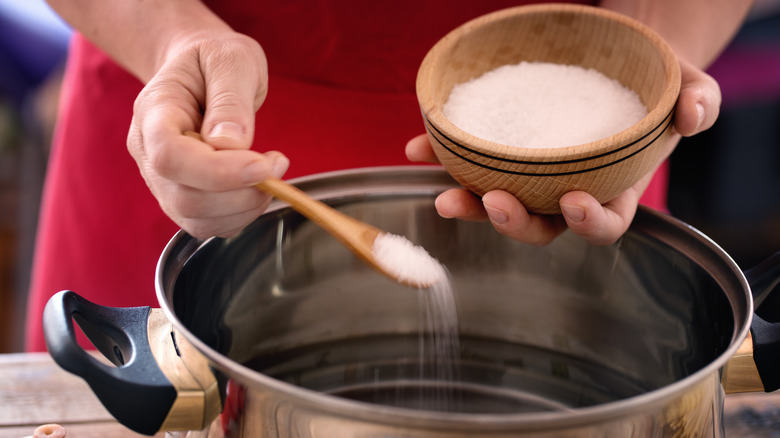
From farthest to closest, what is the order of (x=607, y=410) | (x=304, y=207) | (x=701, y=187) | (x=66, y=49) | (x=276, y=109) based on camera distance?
(x=701, y=187)
(x=66, y=49)
(x=276, y=109)
(x=304, y=207)
(x=607, y=410)

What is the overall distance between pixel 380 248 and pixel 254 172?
0.12 m

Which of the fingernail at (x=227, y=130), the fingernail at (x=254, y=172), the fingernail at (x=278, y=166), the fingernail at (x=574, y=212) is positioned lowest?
the fingernail at (x=574, y=212)

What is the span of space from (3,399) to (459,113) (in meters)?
0.45

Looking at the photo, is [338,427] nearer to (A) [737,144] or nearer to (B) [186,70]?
(B) [186,70]

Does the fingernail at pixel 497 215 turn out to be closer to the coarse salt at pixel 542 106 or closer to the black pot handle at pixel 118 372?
the coarse salt at pixel 542 106

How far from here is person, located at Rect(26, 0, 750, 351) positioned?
503mm

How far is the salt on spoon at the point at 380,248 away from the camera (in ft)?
1.78

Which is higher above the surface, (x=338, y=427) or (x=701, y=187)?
(x=338, y=427)

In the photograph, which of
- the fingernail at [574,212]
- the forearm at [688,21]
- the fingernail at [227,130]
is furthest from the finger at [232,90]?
the forearm at [688,21]

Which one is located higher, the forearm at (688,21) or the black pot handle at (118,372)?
the forearm at (688,21)

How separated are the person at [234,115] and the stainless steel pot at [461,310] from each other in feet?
0.18

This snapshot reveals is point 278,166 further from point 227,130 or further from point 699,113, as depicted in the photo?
point 699,113

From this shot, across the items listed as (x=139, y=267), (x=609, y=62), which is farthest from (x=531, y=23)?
(x=139, y=267)

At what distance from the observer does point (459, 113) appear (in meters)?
0.58
